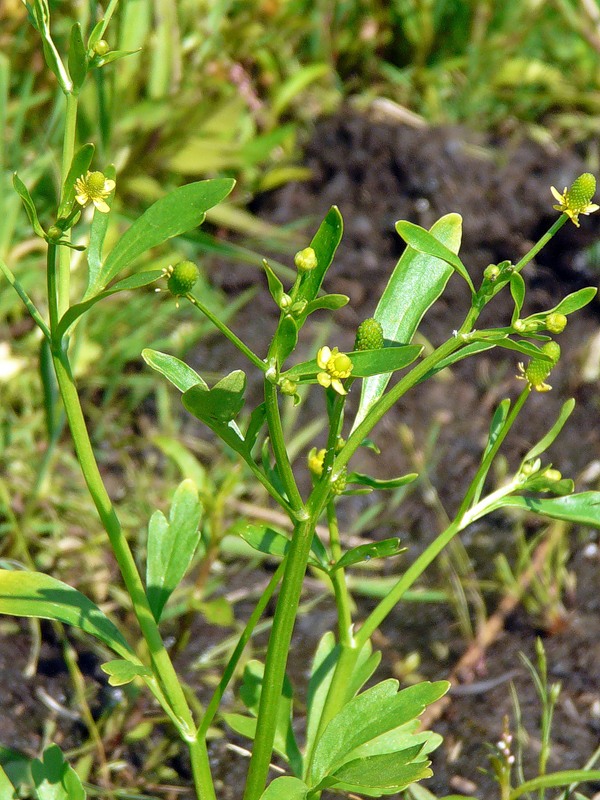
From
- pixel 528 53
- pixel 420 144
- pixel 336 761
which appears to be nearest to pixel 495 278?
pixel 336 761

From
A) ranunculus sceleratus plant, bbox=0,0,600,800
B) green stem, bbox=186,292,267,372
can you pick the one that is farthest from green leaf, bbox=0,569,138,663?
green stem, bbox=186,292,267,372

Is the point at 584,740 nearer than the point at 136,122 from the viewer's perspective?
Yes

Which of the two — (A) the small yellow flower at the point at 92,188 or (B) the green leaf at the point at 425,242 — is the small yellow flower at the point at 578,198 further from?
(A) the small yellow flower at the point at 92,188

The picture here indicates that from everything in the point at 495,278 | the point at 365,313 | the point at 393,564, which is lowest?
the point at 393,564

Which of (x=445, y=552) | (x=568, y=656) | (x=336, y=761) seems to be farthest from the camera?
(x=445, y=552)

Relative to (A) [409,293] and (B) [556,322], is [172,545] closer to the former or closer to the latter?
(A) [409,293]

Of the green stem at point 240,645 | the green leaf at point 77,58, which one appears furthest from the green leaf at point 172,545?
the green leaf at point 77,58

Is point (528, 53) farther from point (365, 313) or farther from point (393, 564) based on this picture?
point (393, 564)

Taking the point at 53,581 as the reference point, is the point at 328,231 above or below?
above
